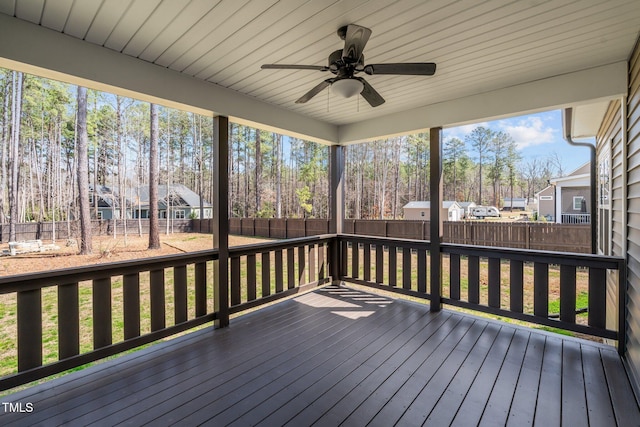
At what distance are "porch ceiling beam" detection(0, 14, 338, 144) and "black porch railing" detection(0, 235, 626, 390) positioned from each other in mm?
1496

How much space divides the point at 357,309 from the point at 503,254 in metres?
1.85

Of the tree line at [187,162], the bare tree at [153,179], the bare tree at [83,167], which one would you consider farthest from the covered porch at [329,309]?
the bare tree at [153,179]

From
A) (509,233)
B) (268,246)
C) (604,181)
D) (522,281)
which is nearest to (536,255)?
(522,281)

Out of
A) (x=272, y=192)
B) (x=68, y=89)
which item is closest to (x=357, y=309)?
(x=68, y=89)

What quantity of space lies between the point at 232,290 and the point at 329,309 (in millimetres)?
1266

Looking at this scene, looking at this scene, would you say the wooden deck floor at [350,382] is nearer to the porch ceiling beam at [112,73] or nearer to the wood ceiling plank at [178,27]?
the porch ceiling beam at [112,73]

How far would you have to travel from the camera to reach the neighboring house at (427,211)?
8.37 metres

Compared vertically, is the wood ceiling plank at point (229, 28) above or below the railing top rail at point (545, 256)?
above

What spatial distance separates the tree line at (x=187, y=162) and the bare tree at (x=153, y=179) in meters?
0.06

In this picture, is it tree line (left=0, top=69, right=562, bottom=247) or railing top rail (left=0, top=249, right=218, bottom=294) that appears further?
tree line (left=0, top=69, right=562, bottom=247)

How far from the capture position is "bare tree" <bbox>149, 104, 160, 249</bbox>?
8537mm

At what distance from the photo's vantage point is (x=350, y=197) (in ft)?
55.6

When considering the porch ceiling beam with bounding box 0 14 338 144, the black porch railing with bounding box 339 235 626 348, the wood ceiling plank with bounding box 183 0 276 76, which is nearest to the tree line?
the porch ceiling beam with bounding box 0 14 338 144

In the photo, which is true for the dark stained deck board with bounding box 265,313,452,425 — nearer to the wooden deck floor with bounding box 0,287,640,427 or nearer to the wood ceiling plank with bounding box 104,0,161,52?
the wooden deck floor with bounding box 0,287,640,427
